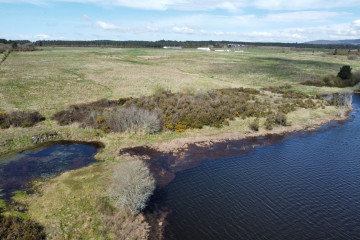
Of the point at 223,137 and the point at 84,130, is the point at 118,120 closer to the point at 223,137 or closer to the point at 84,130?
the point at 84,130

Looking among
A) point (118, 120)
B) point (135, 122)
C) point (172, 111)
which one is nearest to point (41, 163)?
point (118, 120)

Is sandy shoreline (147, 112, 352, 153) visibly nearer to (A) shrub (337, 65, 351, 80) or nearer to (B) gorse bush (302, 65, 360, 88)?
(B) gorse bush (302, 65, 360, 88)

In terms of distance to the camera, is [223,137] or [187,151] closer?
[187,151]

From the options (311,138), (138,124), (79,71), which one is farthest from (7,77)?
(311,138)

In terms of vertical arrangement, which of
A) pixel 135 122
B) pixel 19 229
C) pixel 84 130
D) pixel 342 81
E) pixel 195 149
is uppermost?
pixel 342 81

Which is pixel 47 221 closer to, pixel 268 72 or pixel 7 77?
pixel 7 77

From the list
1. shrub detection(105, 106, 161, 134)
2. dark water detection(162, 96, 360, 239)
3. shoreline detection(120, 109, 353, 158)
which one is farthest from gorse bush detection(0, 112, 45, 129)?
dark water detection(162, 96, 360, 239)
